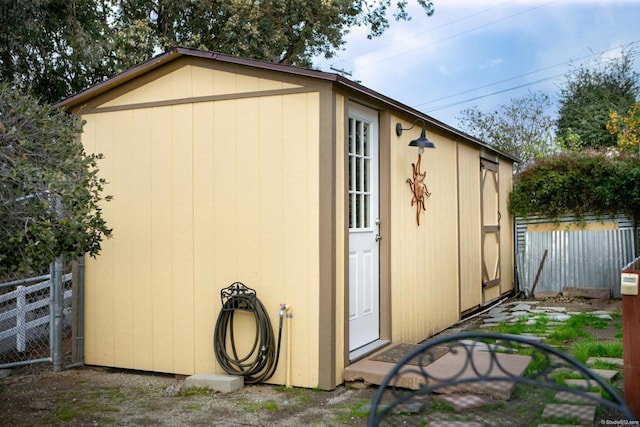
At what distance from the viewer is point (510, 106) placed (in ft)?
60.1

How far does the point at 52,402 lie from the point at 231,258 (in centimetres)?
179

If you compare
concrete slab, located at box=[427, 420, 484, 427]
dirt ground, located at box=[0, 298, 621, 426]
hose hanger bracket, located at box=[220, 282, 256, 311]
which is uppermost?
hose hanger bracket, located at box=[220, 282, 256, 311]

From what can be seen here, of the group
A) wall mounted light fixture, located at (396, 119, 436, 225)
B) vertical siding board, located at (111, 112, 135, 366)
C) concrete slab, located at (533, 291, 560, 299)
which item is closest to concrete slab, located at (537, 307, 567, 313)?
concrete slab, located at (533, 291, 560, 299)

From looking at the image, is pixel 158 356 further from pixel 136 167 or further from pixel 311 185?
pixel 311 185

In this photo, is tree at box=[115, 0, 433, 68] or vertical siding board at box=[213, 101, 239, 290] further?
tree at box=[115, 0, 433, 68]

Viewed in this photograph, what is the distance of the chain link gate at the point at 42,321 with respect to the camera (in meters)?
5.78

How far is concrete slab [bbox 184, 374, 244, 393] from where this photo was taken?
4963mm

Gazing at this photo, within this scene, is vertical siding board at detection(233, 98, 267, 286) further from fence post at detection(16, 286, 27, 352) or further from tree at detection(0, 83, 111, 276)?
fence post at detection(16, 286, 27, 352)

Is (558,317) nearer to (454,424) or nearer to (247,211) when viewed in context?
(247,211)

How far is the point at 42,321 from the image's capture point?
642 cm

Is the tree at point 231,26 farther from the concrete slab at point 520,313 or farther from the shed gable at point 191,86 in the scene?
the concrete slab at point 520,313

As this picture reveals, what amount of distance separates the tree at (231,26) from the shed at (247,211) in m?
→ 6.12

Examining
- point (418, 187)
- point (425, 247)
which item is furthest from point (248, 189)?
point (425, 247)

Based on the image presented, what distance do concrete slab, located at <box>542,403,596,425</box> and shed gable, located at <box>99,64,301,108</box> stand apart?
3215 millimetres
